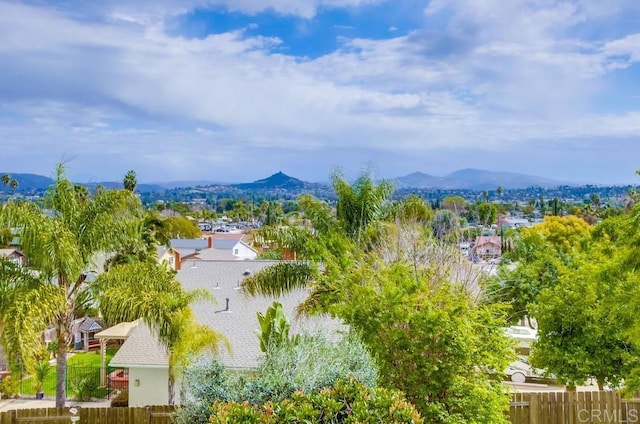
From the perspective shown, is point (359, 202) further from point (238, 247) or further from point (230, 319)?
point (238, 247)

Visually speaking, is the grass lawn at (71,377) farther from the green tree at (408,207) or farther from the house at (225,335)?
the green tree at (408,207)

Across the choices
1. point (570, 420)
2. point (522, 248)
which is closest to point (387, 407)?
point (570, 420)

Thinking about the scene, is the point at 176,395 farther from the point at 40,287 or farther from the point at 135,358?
the point at 40,287

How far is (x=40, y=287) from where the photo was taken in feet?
41.0

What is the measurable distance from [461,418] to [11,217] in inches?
370

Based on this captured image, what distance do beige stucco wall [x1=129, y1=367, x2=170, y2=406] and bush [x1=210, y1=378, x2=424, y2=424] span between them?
10.7 m

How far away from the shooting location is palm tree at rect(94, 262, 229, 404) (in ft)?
42.7

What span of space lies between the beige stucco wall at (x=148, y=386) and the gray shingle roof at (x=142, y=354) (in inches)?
17.1

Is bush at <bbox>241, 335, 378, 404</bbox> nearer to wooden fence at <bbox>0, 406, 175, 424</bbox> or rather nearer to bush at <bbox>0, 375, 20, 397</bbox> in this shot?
wooden fence at <bbox>0, 406, 175, 424</bbox>

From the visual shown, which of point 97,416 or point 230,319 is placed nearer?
point 97,416

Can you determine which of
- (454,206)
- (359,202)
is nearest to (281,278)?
(359,202)

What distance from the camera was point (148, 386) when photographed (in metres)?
17.2

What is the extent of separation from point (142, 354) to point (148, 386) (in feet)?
3.05

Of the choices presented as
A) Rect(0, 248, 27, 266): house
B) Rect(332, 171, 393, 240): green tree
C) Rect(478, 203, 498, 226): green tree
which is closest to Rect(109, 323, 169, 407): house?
Rect(0, 248, 27, 266): house
